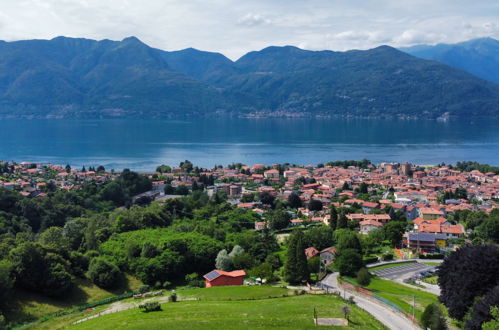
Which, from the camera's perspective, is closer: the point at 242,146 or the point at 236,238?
the point at 236,238

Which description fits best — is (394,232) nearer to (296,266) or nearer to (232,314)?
(296,266)

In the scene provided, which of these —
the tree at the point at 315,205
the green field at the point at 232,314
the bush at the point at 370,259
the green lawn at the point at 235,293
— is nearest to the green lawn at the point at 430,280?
the bush at the point at 370,259

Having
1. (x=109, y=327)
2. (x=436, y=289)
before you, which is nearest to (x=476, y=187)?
(x=436, y=289)

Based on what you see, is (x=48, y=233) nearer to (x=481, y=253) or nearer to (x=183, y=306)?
(x=183, y=306)

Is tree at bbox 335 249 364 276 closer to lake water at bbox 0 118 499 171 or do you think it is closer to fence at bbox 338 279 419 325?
fence at bbox 338 279 419 325

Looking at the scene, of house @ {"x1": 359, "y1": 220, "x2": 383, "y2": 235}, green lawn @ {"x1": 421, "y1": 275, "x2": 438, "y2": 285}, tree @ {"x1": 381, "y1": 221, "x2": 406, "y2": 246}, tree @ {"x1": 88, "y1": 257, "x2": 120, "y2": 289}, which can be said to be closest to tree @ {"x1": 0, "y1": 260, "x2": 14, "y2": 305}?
tree @ {"x1": 88, "y1": 257, "x2": 120, "y2": 289}

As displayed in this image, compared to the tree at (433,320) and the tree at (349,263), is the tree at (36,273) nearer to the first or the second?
the tree at (349,263)
